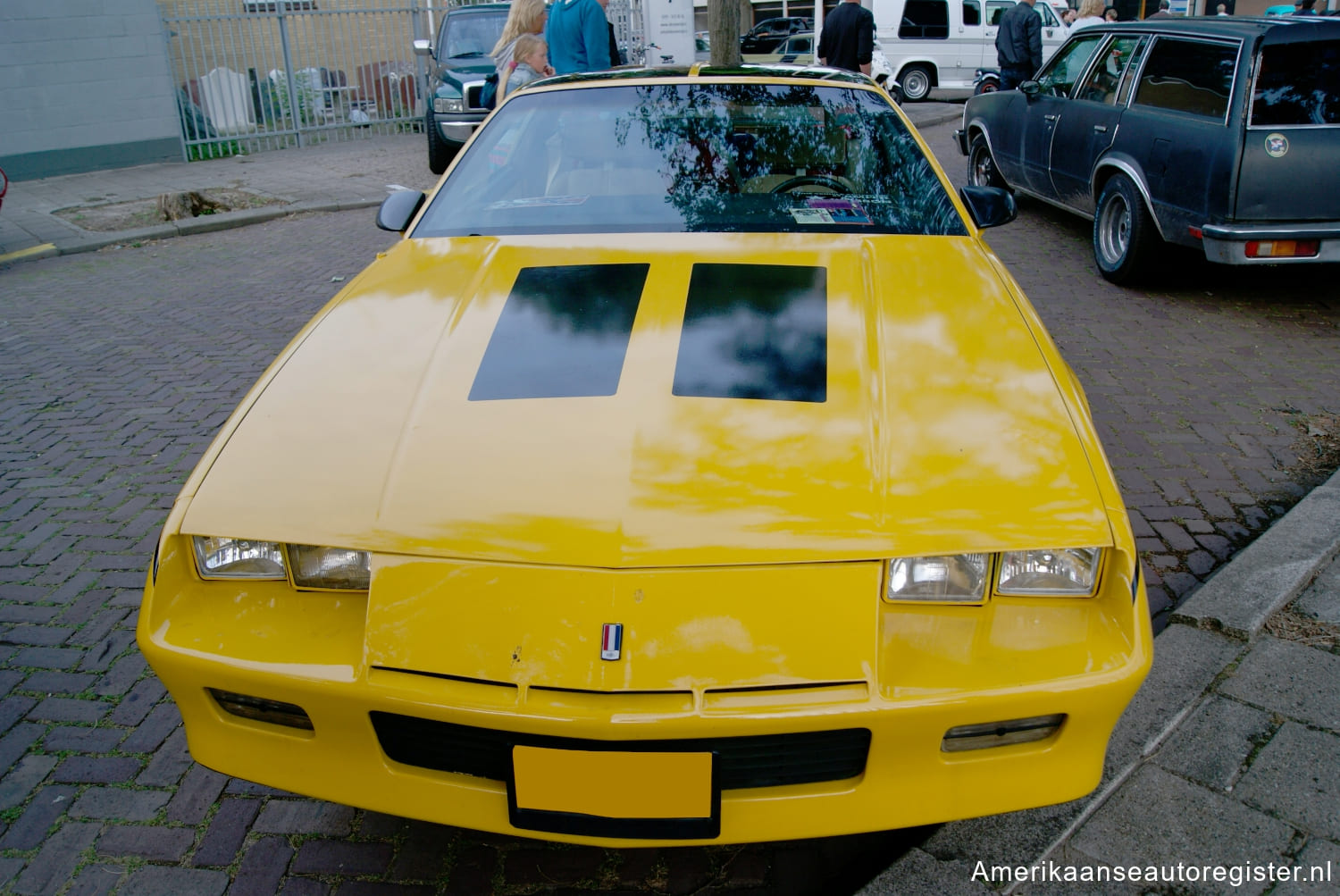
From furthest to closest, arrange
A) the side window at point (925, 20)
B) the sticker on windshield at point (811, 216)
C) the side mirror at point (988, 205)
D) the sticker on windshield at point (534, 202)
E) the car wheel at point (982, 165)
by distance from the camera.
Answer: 1. the side window at point (925, 20)
2. the car wheel at point (982, 165)
3. the side mirror at point (988, 205)
4. the sticker on windshield at point (534, 202)
5. the sticker on windshield at point (811, 216)

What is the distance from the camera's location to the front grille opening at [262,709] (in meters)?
Answer: 1.87

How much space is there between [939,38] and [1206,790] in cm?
1888

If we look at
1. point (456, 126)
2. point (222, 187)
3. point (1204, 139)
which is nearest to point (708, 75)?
point (1204, 139)

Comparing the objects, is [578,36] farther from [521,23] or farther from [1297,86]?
[1297,86]

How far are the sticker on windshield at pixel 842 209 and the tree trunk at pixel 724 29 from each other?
23.2ft

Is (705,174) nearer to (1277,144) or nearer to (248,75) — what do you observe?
(1277,144)

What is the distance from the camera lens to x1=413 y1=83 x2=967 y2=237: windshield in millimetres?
2959

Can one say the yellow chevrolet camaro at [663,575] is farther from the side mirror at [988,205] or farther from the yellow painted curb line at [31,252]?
the yellow painted curb line at [31,252]

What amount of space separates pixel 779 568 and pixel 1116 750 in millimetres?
1127

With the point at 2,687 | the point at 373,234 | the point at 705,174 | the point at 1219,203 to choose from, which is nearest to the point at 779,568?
the point at 705,174

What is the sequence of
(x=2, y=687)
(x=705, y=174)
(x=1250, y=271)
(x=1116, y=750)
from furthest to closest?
(x=1250, y=271) → (x=705, y=174) → (x=2, y=687) → (x=1116, y=750)

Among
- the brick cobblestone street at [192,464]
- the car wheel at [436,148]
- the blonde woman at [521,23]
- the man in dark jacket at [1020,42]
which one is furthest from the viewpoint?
the car wheel at [436,148]

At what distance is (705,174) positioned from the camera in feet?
10.1

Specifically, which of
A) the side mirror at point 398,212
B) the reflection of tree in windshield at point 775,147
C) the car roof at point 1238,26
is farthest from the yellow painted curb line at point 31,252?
the car roof at point 1238,26
